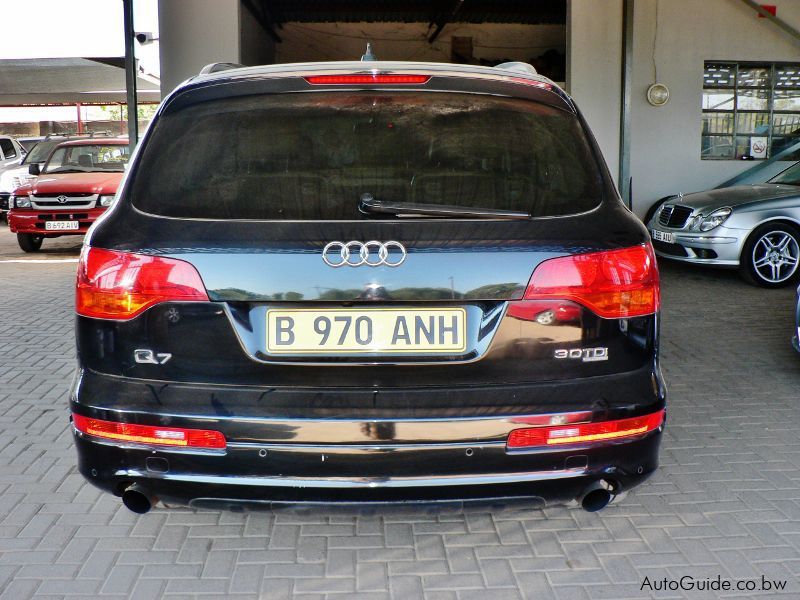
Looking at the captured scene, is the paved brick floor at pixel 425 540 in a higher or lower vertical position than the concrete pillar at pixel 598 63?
lower

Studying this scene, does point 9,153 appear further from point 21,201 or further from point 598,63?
point 598,63

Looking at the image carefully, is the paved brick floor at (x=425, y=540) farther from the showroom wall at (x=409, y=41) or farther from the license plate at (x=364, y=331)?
the showroom wall at (x=409, y=41)

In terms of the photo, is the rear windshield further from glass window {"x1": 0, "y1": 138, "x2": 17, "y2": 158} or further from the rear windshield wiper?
glass window {"x1": 0, "y1": 138, "x2": 17, "y2": 158}

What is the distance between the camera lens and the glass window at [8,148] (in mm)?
19266

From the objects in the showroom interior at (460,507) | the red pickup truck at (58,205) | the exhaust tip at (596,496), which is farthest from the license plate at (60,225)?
the exhaust tip at (596,496)

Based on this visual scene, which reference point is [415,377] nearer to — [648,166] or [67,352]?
[67,352]

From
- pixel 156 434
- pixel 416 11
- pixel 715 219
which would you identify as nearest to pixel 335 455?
pixel 156 434

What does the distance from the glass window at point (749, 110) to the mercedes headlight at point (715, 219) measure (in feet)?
15.2

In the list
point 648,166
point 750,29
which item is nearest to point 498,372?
point 648,166

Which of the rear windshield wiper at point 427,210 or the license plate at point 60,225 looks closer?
the rear windshield wiper at point 427,210

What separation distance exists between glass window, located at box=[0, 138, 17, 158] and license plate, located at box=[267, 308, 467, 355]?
1881cm

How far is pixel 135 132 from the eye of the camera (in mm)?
10016

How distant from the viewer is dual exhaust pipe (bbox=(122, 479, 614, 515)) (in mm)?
2705

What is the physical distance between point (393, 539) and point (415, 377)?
104cm
